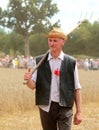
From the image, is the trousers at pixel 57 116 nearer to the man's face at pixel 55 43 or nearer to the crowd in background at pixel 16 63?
the man's face at pixel 55 43

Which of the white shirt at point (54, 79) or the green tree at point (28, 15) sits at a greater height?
the green tree at point (28, 15)

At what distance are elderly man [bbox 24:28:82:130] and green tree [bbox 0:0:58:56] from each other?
6168 centimetres

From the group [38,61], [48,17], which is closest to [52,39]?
[38,61]

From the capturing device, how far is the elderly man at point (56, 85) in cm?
515

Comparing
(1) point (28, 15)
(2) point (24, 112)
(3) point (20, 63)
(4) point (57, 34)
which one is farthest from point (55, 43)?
(1) point (28, 15)

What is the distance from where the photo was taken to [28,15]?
67375 millimetres

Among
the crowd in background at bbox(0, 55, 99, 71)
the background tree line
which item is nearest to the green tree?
the background tree line

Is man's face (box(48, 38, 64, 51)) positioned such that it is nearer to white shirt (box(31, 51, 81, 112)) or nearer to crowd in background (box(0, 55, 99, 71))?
white shirt (box(31, 51, 81, 112))

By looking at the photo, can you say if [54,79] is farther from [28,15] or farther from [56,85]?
[28,15]

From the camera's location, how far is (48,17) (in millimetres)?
68125

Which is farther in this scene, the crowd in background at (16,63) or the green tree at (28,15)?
the green tree at (28,15)

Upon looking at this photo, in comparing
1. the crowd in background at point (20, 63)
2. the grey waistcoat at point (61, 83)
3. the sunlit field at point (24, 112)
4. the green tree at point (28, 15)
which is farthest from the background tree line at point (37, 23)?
the grey waistcoat at point (61, 83)

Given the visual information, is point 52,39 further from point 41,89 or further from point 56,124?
point 56,124

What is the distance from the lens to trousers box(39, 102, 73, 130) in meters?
5.17
